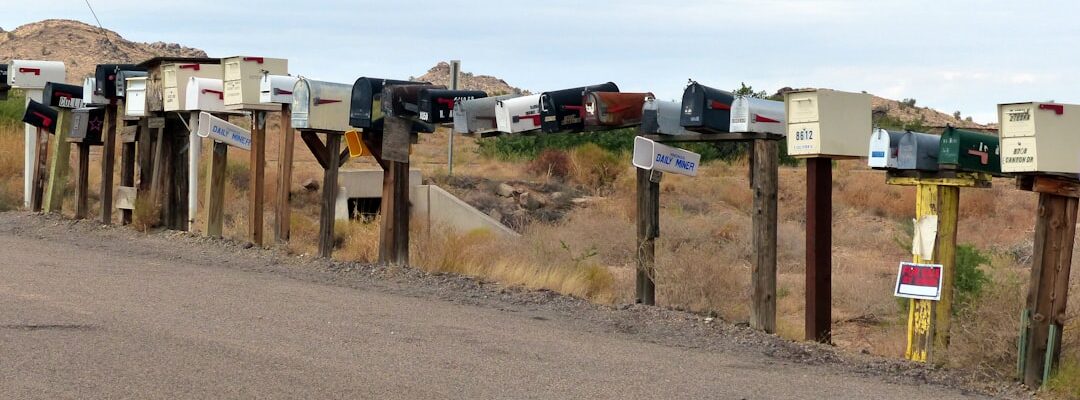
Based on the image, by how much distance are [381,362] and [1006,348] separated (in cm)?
376

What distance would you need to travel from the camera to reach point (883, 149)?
327 inches

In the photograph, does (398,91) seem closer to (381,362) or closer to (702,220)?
(381,362)

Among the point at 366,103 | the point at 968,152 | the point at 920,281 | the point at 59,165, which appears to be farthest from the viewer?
the point at 59,165

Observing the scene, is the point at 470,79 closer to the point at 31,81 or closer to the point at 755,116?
the point at 31,81

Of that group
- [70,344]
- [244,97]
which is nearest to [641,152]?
[70,344]

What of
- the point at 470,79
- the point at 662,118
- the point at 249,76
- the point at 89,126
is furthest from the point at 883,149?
the point at 470,79

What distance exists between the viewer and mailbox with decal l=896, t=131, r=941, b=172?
823 centimetres

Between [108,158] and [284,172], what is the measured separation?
3.68m

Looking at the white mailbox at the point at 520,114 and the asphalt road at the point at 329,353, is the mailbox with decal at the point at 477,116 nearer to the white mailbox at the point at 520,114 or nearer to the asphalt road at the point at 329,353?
the white mailbox at the point at 520,114

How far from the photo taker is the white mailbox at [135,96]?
1493 centimetres

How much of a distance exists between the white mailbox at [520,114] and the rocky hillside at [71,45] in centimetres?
4647

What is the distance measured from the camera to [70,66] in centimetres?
5431

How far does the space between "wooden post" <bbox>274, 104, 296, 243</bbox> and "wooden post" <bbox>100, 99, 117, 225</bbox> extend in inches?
135

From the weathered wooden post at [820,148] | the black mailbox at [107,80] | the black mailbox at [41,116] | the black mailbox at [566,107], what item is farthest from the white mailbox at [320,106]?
the black mailbox at [41,116]
